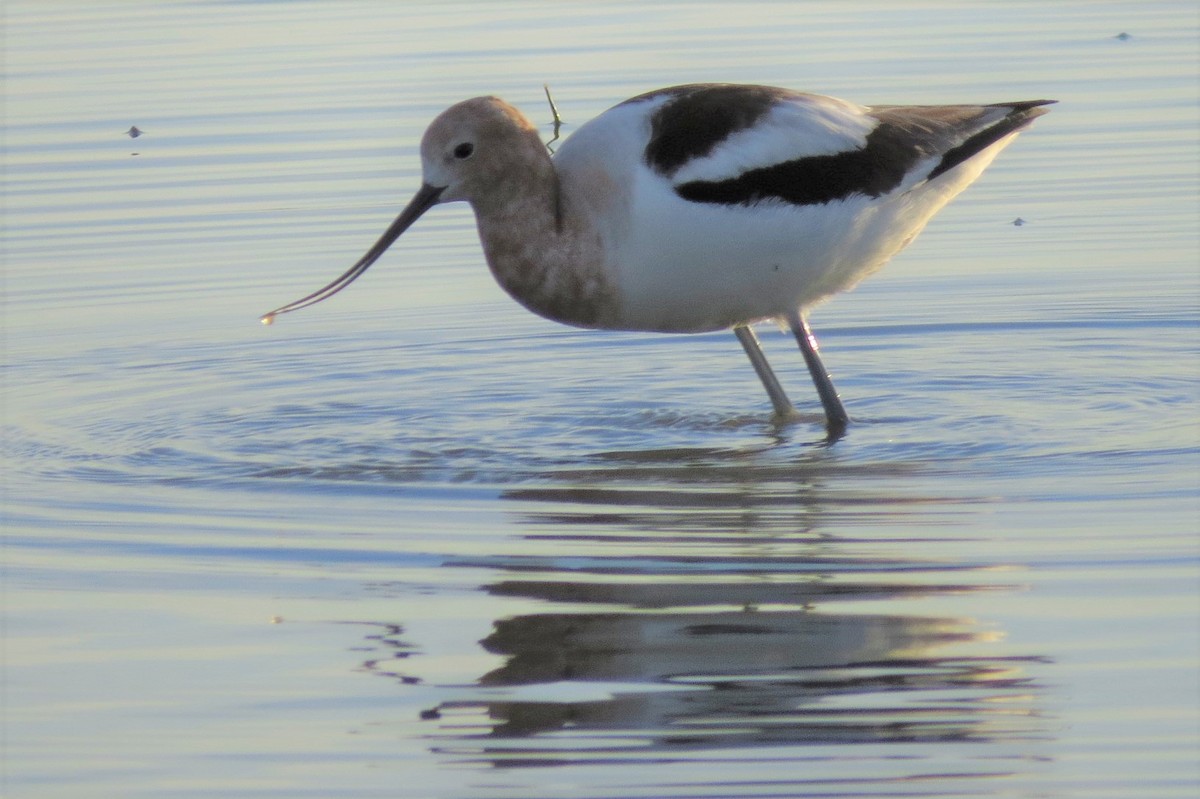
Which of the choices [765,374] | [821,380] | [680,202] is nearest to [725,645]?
[680,202]

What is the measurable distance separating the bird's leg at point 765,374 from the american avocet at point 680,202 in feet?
Result: 0.98

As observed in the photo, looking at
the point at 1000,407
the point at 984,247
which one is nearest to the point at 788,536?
the point at 1000,407

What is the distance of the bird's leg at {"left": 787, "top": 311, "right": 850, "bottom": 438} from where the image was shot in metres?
7.07

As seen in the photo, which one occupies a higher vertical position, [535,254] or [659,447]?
[535,254]

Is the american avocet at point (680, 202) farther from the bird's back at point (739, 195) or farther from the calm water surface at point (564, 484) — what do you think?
the calm water surface at point (564, 484)

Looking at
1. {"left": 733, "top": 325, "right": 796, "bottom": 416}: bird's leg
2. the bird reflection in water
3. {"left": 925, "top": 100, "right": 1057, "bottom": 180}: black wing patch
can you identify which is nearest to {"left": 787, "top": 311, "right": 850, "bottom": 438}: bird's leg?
{"left": 733, "top": 325, "right": 796, "bottom": 416}: bird's leg

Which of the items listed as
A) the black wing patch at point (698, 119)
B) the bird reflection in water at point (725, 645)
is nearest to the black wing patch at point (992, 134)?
the black wing patch at point (698, 119)

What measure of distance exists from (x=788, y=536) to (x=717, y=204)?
4.22 ft

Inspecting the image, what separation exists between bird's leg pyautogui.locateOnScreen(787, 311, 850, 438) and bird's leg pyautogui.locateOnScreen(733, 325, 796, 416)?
0.19m

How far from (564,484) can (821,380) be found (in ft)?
3.99

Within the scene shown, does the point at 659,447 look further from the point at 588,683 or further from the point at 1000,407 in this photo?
the point at 588,683

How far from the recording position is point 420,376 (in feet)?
25.8

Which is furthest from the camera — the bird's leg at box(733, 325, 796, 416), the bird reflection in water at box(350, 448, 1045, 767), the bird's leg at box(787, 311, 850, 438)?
the bird's leg at box(733, 325, 796, 416)

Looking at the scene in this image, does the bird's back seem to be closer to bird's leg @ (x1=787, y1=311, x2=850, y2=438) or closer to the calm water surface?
bird's leg @ (x1=787, y1=311, x2=850, y2=438)
